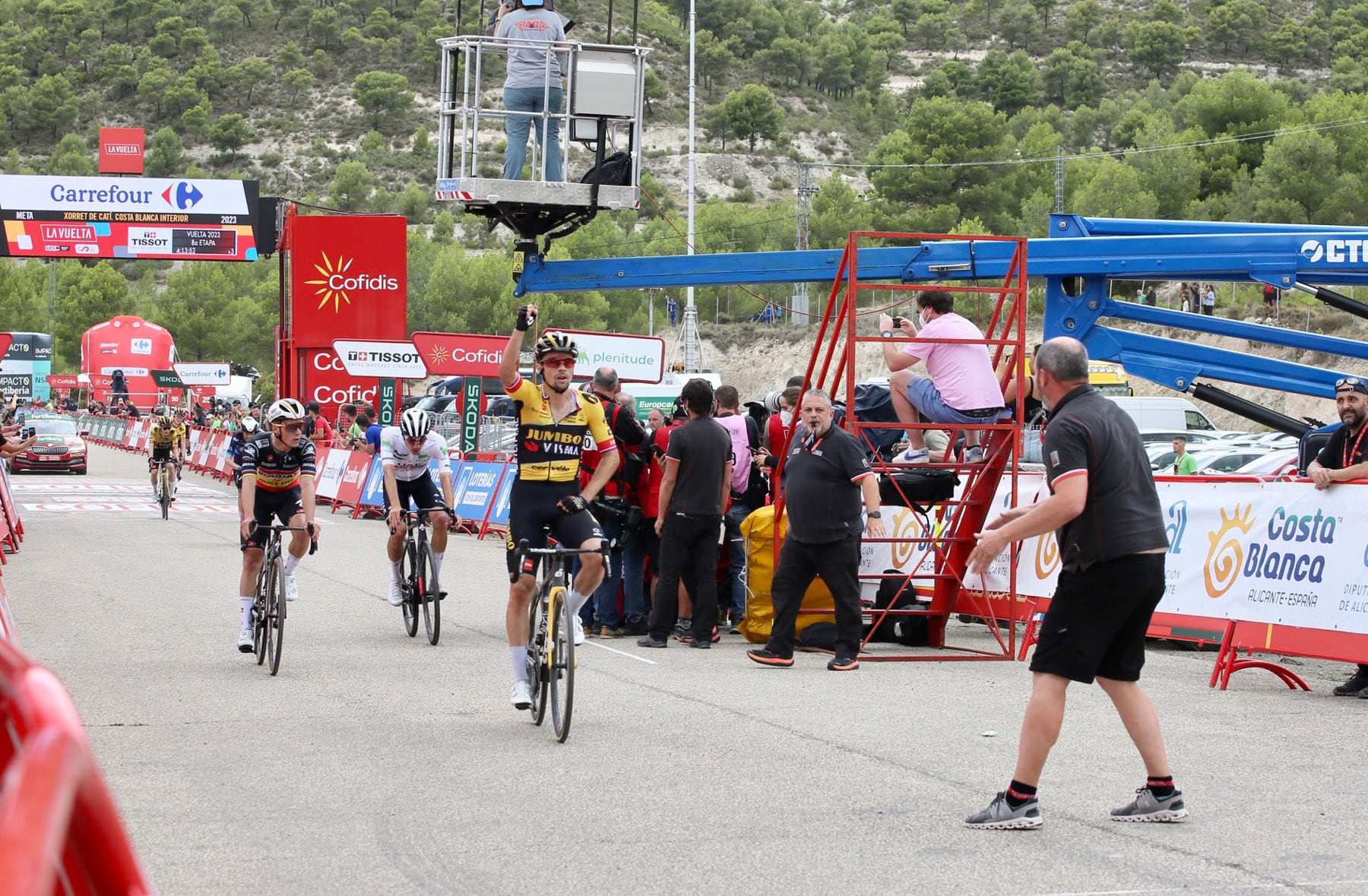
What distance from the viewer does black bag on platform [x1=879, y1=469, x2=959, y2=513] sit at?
11258 millimetres

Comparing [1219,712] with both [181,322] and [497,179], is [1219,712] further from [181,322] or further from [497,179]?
[181,322]

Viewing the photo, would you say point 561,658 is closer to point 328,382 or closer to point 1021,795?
point 1021,795

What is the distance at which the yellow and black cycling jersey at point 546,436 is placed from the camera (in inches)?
332

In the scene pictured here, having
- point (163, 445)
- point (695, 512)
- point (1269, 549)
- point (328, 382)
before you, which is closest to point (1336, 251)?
point (1269, 549)

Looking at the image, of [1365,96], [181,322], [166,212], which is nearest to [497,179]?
[166,212]

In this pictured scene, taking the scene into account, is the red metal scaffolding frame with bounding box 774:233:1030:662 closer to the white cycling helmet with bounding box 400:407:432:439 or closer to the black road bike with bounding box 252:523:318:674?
the white cycling helmet with bounding box 400:407:432:439

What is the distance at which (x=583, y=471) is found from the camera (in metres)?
11.8

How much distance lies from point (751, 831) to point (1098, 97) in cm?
19157

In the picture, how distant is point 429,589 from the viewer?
11742 millimetres

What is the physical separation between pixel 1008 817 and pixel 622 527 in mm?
6800

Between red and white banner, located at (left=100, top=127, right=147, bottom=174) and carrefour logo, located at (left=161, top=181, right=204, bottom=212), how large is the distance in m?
29.2

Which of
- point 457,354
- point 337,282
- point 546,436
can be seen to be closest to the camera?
point 546,436

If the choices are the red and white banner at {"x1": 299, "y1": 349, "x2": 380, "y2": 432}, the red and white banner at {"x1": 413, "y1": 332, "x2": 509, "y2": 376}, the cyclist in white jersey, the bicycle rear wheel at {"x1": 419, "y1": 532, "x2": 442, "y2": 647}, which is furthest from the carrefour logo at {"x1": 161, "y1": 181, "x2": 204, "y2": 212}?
the bicycle rear wheel at {"x1": 419, "y1": 532, "x2": 442, "y2": 647}

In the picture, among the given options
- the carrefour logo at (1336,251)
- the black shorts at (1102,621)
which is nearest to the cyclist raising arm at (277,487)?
the black shorts at (1102,621)
